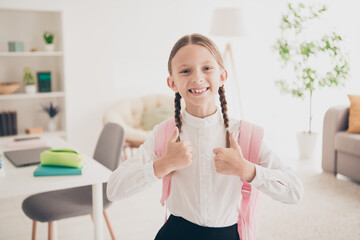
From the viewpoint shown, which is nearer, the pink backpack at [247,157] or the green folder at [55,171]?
the pink backpack at [247,157]

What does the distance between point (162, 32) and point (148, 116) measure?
3.80 feet

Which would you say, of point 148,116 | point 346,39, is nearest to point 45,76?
point 148,116

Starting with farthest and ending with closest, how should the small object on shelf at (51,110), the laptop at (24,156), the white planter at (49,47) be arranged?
the small object on shelf at (51,110)
the white planter at (49,47)
the laptop at (24,156)

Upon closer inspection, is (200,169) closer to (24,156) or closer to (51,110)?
(24,156)

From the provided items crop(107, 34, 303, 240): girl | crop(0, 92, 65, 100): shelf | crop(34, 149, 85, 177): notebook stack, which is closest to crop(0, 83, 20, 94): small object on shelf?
crop(0, 92, 65, 100): shelf

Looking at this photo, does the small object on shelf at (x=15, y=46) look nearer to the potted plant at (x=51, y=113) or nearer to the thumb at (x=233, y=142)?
the potted plant at (x=51, y=113)

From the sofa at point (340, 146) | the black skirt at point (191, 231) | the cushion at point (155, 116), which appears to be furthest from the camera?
the cushion at point (155, 116)

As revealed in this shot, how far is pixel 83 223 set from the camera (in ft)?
9.85

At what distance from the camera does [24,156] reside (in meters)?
2.17

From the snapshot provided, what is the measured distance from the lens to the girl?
1.15 meters

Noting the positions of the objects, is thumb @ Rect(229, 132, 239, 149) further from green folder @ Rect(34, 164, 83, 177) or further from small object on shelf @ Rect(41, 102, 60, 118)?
small object on shelf @ Rect(41, 102, 60, 118)

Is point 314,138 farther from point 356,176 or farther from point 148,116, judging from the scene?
point 148,116

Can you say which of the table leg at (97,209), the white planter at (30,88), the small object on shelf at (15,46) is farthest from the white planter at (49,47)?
the table leg at (97,209)

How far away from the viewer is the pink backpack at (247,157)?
48.1 inches
